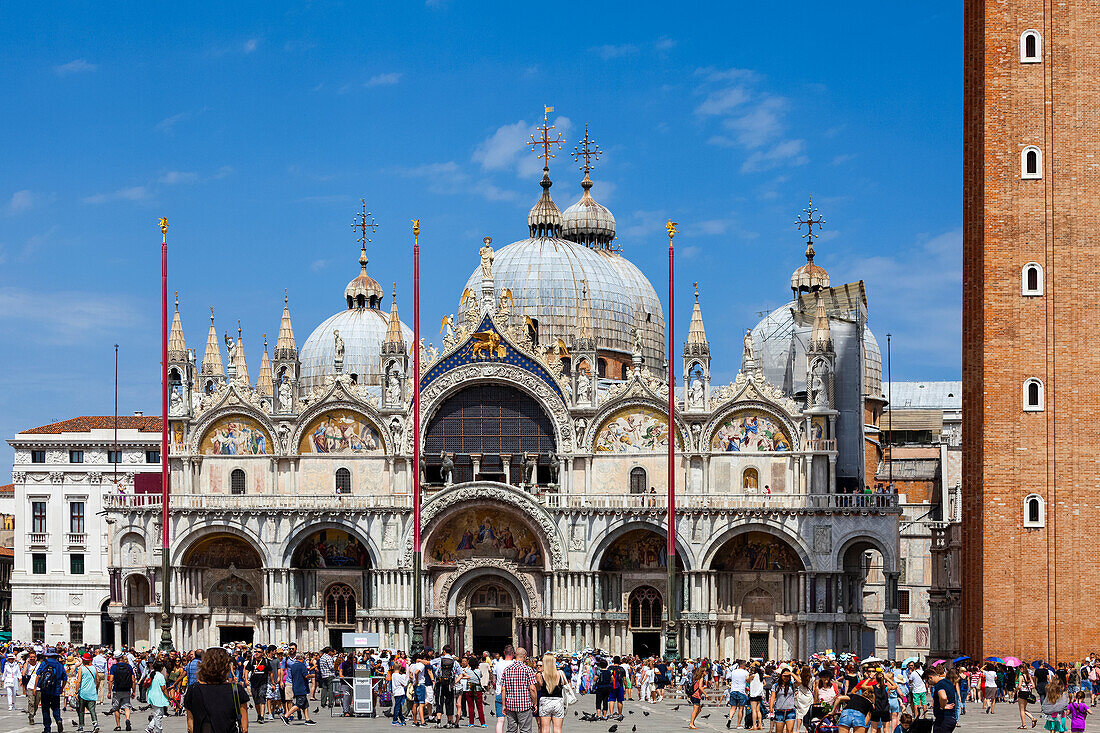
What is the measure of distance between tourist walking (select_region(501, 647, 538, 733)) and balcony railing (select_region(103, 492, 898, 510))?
3698 cm

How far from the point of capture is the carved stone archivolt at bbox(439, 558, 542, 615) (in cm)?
6906

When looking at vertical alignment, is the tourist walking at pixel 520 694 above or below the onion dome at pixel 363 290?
below

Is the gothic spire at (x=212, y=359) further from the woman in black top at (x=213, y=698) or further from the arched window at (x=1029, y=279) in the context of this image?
the woman in black top at (x=213, y=698)

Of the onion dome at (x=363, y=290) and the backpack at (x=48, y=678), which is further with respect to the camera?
the onion dome at (x=363, y=290)

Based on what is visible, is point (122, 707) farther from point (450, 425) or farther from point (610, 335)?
point (610, 335)

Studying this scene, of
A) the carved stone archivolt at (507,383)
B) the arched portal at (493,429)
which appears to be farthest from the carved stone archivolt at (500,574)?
the carved stone archivolt at (507,383)

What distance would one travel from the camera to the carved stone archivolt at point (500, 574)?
69.1 metres

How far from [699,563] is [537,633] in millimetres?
6985

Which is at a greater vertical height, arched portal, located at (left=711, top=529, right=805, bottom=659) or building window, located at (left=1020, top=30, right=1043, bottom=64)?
building window, located at (left=1020, top=30, right=1043, bottom=64)

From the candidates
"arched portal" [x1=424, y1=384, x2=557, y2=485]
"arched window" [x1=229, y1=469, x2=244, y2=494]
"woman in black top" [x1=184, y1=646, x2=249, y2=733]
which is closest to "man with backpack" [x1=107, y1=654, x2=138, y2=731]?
"woman in black top" [x1=184, y1=646, x2=249, y2=733]

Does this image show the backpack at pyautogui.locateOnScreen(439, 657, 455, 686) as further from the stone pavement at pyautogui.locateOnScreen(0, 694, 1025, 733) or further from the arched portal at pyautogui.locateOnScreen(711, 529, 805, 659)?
the arched portal at pyautogui.locateOnScreen(711, 529, 805, 659)

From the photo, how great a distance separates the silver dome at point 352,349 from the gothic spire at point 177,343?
15132 mm

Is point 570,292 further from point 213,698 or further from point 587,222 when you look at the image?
point 213,698

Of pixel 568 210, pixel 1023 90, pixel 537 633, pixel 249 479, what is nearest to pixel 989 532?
pixel 1023 90
